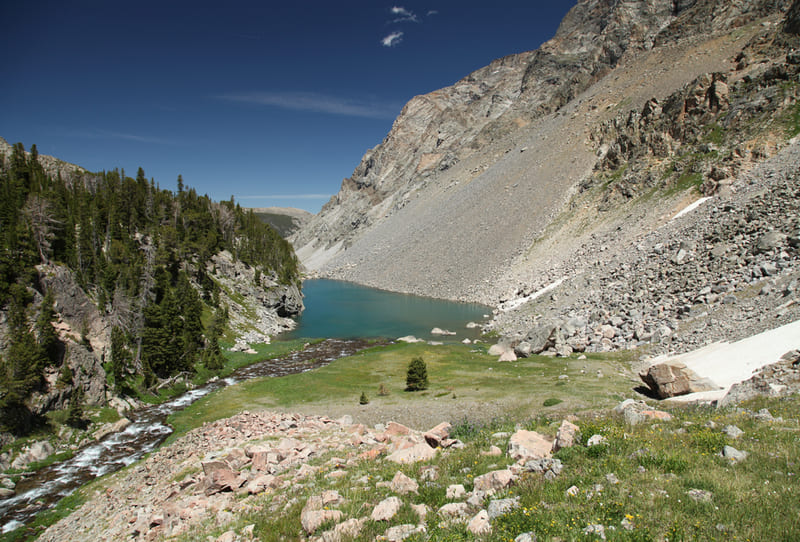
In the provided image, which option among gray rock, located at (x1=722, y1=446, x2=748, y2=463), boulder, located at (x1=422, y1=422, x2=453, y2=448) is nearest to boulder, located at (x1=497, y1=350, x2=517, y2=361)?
boulder, located at (x1=422, y1=422, x2=453, y2=448)

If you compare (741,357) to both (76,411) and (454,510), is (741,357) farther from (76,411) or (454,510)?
(76,411)

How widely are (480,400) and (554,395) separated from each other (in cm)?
438

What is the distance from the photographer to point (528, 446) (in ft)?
33.6

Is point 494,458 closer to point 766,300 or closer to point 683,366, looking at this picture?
point 683,366

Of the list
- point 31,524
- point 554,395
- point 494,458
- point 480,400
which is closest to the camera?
point 494,458

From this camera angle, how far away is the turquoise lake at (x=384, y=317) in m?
55.7

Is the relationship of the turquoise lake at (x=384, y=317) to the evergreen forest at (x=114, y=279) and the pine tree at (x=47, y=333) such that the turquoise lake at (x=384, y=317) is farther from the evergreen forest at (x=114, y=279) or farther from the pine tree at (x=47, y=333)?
the pine tree at (x=47, y=333)

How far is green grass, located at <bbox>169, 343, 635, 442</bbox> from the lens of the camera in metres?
23.5

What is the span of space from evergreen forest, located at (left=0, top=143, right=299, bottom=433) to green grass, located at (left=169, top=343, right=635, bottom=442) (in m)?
7.80

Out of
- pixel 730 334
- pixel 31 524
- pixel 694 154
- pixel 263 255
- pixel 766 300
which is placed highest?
pixel 694 154

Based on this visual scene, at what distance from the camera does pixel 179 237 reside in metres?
61.9

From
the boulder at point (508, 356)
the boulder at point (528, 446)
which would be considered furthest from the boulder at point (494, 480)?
the boulder at point (508, 356)

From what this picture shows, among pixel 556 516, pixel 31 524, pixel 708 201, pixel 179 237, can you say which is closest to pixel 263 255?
pixel 179 237

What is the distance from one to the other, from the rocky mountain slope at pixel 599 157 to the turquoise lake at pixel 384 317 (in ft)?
18.8
